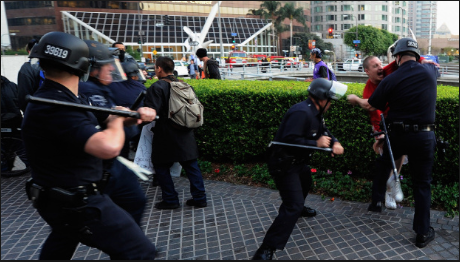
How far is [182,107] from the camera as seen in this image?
15.0 ft

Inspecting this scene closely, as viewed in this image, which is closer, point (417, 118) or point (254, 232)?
point (417, 118)

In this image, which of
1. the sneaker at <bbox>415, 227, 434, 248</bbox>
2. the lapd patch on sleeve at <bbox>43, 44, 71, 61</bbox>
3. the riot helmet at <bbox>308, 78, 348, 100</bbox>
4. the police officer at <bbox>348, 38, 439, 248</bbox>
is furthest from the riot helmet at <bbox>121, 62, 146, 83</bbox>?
the sneaker at <bbox>415, 227, 434, 248</bbox>

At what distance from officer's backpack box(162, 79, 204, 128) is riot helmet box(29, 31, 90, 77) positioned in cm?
233

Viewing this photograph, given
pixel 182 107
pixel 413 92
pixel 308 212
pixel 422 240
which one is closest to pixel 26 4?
pixel 182 107

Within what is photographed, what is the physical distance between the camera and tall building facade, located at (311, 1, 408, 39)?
10369 centimetres

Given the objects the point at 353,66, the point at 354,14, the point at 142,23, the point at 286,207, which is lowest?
the point at 286,207

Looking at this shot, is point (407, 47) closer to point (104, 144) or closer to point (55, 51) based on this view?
point (104, 144)

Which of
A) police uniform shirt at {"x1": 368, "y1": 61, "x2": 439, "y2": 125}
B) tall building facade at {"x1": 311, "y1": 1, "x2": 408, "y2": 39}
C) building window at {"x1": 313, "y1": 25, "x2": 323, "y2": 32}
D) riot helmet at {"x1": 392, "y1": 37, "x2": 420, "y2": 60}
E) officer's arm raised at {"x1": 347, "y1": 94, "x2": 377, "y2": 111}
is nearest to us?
police uniform shirt at {"x1": 368, "y1": 61, "x2": 439, "y2": 125}

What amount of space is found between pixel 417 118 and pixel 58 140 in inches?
125

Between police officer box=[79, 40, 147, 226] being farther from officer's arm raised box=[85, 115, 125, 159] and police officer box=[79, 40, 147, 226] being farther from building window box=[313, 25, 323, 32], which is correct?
building window box=[313, 25, 323, 32]

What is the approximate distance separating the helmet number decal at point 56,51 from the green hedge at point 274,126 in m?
3.86

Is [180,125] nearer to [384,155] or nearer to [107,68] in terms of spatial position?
[107,68]

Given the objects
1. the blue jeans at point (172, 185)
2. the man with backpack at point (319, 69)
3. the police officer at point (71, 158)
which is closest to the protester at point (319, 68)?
the man with backpack at point (319, 69)

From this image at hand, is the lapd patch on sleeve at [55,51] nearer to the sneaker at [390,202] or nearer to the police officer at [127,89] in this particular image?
the police officer at [127,89]
